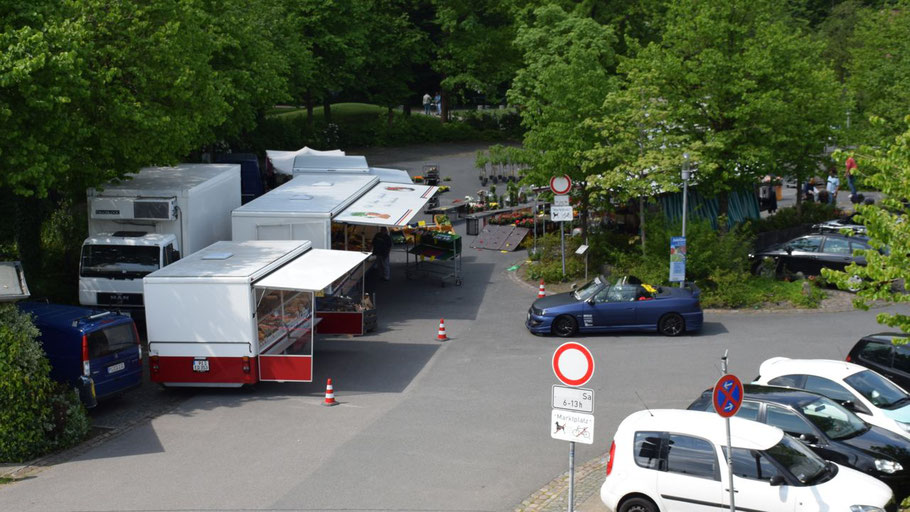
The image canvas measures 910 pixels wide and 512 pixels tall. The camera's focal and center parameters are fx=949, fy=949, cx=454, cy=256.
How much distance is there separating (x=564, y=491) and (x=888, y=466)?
4.28 metres

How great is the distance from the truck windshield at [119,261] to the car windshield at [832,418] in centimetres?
1410

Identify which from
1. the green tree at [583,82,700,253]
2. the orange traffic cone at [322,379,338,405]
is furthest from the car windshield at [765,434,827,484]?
the green tree at [583,82,700,253]

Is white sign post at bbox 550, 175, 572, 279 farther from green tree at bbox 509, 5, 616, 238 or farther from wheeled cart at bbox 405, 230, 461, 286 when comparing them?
wheeled cart at bbox 405, 230, 461, 286

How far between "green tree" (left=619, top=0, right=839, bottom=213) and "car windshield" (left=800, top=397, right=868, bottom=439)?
45.6ft

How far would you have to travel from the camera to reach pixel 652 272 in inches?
971

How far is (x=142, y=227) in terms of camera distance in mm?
22516

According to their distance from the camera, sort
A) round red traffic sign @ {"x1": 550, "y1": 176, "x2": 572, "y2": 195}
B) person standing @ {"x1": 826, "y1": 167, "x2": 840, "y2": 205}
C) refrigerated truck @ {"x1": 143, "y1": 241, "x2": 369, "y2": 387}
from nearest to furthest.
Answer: refrigerated truck @ {"x1": 143, "y1": 241, "x2": 369, "y2": 387}
round red traffic sign @ {"x1": 550, "y1": 176, "x2": 572, "y2": 195}
person standing @ {"x1": 826, "y1": 167, "x2": 840, "y2": 205}

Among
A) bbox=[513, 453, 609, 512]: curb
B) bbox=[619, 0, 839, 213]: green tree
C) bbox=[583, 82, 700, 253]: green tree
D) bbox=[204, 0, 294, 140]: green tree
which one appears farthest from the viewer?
bbox=[204, 0, 294, 140]: green tree

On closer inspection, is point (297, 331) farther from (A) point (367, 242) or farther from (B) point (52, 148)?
(A) point (367, 242)

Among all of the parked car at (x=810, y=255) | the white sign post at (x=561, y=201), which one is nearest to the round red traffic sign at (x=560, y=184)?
the white sign post at (x=561, y=201)

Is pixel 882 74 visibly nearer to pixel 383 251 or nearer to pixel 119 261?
pixel 383 251

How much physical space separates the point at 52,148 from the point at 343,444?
941cm

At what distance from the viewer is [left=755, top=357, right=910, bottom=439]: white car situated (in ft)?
46.7

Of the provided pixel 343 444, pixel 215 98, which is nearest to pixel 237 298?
pixel 343 444
